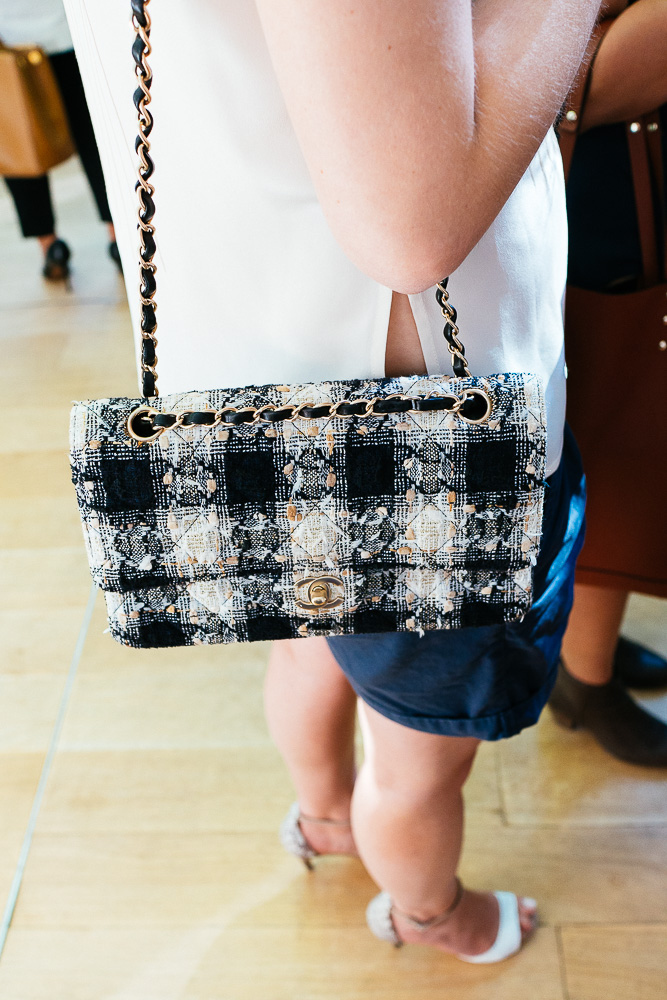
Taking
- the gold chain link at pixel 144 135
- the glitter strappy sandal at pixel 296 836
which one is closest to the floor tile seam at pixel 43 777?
the glitter strappy sandal at pixel 296 836

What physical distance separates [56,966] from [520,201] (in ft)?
2.97

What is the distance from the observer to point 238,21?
1.32 feet

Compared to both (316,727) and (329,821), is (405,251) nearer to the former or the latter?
(316,727)

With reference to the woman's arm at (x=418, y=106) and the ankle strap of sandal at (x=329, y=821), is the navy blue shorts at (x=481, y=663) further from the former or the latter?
the ankle strap of sandal at (x=329, y=821)

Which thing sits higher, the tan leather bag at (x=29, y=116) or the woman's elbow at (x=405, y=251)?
the tan leather bag at (x=29, y=116)

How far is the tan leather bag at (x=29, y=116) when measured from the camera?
1812mm

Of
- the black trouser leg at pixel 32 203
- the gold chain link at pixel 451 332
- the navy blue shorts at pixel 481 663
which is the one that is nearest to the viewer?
the gold chain link at pixel 451 332

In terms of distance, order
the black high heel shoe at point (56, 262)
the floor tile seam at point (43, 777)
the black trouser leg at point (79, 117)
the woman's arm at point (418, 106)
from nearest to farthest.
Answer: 1. the woman's arm at point (418, 106)
2. the floor tile seam at point (43, 777)
3. the black trouser leg at point (79, 117)
4. the black high heel shoe at point (56, 262)

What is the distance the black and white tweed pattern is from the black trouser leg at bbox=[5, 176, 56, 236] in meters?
2.00

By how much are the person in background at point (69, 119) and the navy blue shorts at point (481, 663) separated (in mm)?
1717

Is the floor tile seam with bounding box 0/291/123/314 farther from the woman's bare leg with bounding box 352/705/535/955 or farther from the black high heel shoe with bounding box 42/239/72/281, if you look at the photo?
the woman's bare leg with bounding box 352/705/535/955

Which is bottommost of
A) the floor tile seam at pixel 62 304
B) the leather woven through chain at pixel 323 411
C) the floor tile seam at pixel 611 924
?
the floor tile seam at pixel 611 924

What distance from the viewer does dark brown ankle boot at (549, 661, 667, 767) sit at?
3.51 ft

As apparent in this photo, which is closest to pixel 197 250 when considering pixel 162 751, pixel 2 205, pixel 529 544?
pixel 529 544
